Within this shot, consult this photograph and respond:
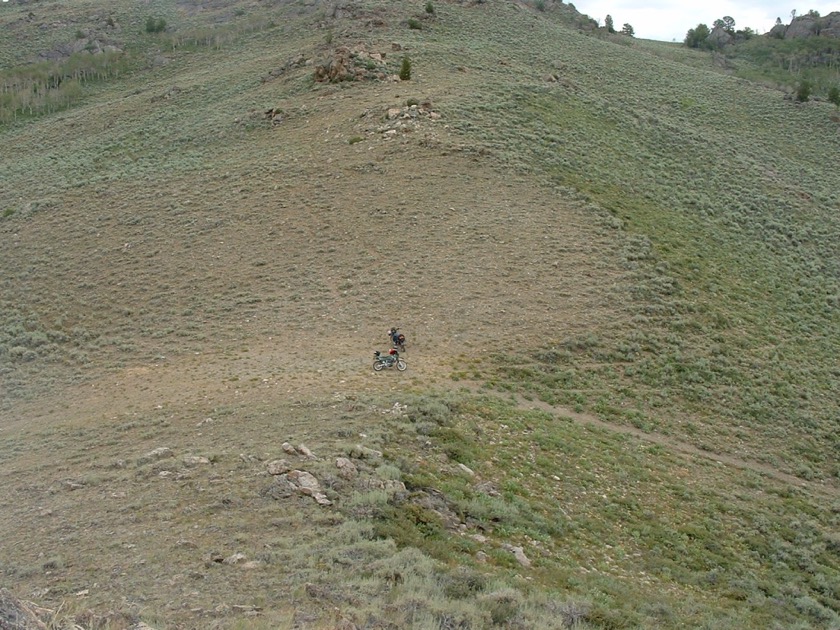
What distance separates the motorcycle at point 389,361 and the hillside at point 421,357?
491mm

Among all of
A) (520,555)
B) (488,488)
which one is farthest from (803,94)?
(520,555)

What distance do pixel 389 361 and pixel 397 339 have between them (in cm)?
Result: 110

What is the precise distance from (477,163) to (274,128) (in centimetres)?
1381

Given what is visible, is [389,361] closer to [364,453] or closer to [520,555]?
[364,453]

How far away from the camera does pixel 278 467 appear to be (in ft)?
33.2

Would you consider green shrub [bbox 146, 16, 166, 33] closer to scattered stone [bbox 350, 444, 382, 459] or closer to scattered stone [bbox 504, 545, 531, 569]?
scattered stone [bbox 350, 444, 382, 459]

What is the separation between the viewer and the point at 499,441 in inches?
526

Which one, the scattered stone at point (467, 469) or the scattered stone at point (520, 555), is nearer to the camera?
the scattered stone at point (520, 555)

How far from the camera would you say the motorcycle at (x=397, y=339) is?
682 inches

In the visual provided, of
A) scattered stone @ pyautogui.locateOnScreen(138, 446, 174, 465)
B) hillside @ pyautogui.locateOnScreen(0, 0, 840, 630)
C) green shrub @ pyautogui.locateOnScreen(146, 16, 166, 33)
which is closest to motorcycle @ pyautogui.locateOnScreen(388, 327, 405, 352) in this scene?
hillside @ pyautogui.locateOnScreen(0, 0, 840, 630)

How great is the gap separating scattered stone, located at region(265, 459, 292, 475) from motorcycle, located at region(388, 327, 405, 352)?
7.33m

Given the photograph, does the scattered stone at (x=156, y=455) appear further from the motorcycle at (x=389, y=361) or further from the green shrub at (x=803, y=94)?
the green shrub at (x=803, y=94)

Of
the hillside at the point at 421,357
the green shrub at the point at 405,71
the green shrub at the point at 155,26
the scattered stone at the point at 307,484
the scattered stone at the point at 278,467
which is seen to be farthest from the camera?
the green shrub at the point at 155,26

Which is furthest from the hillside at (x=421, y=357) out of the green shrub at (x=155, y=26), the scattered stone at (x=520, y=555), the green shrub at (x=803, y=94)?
the green shrub at (x=155, y=26)
